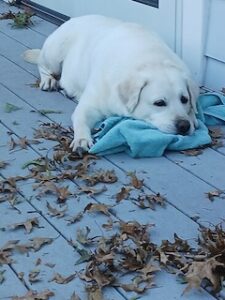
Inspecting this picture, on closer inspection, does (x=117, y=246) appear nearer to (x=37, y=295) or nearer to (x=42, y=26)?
(x=37, y=295)

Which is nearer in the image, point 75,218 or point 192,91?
point 75,218

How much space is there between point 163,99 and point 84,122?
413 millimetres

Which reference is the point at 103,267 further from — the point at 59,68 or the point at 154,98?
the point at 59,68

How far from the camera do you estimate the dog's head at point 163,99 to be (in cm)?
329

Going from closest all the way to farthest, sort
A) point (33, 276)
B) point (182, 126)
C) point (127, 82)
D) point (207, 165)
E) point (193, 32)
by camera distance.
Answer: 1. point (33, 276)
2. point (207, 165)
3. point (182, 126)
4. point (127, 82)
5. point (193, 32)

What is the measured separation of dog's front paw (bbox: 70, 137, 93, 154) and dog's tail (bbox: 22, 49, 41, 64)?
4.73ft

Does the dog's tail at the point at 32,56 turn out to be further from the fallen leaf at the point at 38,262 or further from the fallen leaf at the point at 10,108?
the fallen leaf at the point at 38,262

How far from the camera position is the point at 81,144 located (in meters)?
3.26

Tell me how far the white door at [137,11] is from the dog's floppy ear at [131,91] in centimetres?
97

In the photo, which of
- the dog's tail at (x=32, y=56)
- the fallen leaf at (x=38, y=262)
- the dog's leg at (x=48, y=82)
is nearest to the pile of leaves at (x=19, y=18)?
the dog's tail at (x=32, y=56)

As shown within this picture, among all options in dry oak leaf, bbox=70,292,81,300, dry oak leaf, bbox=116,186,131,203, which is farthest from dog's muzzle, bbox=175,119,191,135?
dry oak leaf, bbox=70,292,81,300

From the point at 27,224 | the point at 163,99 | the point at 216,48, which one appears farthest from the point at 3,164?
the point at 216,48

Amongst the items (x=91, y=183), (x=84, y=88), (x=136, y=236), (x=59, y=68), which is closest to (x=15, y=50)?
(x=59, y=68)

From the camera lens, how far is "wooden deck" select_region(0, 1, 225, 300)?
90.8 inches
